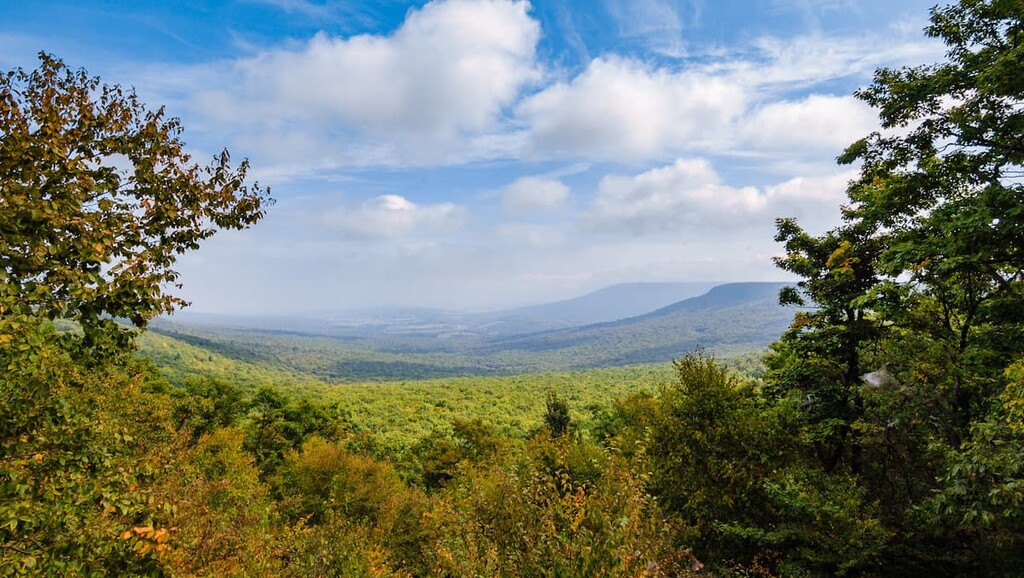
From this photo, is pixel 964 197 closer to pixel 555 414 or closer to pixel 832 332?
pixel 832 332

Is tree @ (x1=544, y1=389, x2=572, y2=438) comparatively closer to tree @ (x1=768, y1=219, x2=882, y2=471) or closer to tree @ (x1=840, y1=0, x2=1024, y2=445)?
tree @ (x1=768, y1=219, x2=882, y2=471)

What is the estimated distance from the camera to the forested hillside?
15.3 ft

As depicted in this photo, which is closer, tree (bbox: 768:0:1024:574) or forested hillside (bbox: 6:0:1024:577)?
forested hillside (bbox: 6:0:1024:577)

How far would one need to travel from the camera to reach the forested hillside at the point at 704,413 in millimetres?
4672

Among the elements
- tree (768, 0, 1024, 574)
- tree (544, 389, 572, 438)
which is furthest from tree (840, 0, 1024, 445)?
tree (544, 389, 572, 438)

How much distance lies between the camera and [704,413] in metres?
15.9

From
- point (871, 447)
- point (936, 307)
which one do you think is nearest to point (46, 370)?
point (871, 447)

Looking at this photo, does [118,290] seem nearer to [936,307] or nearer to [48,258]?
[48,258]

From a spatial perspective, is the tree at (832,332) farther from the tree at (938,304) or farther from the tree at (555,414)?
the tree at (555,414)

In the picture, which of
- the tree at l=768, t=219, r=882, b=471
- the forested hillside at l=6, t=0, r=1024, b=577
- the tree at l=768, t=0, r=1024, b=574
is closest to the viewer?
the forested hillside at l=6, t=0, r=1024, b=577

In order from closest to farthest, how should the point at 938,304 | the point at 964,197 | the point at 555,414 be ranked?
the point at 964,197
the point at 938,304
the point at 555,414

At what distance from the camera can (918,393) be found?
12.1m

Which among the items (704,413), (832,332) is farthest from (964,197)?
(704,413)

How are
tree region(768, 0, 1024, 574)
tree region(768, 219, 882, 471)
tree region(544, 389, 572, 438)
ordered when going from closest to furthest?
tree region(768, 0, 1024, 574) → tree region(768, 219, 882, 471) → tree region(544, 389, 572, 438)
